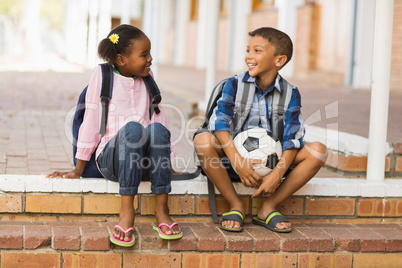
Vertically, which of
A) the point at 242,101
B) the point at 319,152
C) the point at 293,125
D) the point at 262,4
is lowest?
the point at 319,152

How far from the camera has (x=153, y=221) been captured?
3338 millimetres

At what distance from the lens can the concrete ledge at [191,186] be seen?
3166 millimetres

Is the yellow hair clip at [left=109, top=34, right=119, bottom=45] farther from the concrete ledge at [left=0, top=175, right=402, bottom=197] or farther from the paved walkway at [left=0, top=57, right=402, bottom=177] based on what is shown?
the paved walkway at [left=0, top=57, right=402, bottom=177]

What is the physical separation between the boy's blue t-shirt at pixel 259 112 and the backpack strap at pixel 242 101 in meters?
0.02

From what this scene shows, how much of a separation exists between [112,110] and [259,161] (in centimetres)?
81

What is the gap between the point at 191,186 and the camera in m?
3.34

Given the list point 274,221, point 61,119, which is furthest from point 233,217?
point 61,119

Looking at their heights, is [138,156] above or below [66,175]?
above

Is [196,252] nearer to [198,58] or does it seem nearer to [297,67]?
[297,67]

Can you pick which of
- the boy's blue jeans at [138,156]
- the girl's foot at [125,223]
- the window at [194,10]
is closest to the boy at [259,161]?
the boy's blue jeans at [138,156]

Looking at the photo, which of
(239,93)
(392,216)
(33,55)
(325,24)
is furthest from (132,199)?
(33,55)

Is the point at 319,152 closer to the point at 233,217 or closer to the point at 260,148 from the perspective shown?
the point at 260,148

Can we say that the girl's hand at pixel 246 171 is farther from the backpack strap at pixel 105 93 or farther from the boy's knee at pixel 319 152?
the backpack strap at pixel 105 93

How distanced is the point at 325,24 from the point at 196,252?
993cm
